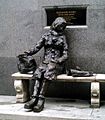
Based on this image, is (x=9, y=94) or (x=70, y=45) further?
(x=9, y=94)

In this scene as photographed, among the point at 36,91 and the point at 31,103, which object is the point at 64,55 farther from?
the point at 31,103

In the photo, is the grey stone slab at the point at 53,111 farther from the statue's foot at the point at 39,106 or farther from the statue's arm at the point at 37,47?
the statue's arm at the point at 37,47

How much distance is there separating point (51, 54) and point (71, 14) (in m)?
1.17

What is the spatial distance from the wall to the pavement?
2.07 feet

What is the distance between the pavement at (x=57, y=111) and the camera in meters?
6.79

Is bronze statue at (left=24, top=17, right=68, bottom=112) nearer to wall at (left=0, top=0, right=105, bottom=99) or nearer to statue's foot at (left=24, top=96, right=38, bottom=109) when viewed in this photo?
statue's foot at (left=24, top=96, right=38, bottom=109)

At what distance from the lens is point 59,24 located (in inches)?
307

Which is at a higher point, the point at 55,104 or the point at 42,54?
the point at 42,54

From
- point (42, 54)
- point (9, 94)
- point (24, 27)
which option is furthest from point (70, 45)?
point (9, 94)

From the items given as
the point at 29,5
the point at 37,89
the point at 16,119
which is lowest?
the point at 16,119

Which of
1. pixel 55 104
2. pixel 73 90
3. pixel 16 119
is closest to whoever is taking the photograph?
pixel 16 119

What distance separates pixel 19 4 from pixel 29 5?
0.28 meters

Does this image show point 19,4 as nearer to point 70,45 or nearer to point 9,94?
point 70,45

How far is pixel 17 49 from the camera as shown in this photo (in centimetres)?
871
